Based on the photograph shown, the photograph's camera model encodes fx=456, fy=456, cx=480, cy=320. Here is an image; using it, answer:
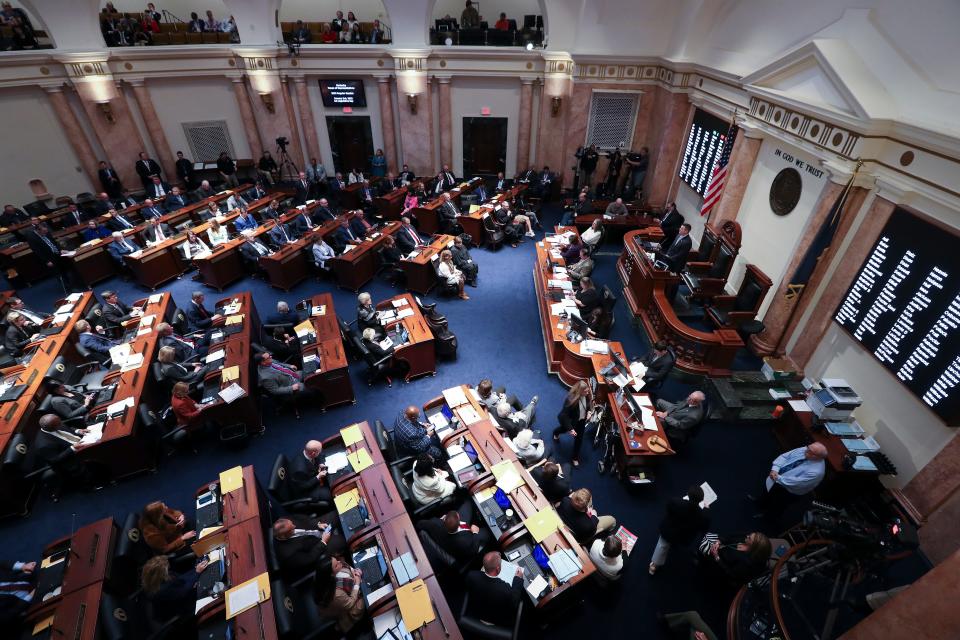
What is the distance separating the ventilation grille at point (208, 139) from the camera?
1667cm

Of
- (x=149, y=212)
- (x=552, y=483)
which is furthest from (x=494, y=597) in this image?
(x=149, y=212)

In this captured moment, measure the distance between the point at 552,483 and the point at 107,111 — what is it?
58.0 feet

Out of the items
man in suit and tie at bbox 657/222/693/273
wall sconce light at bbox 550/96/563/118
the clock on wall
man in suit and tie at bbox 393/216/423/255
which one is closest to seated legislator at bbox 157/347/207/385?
man in suit and tie at bbox 393/216/423/255

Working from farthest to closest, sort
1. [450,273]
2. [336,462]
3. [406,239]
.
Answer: [406,239], [450,273], [336,462]

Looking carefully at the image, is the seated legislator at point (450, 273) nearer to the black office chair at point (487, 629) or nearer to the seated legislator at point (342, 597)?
the seated legislator at point (342, 597)

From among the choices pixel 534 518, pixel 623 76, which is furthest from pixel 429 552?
pixel 623 76

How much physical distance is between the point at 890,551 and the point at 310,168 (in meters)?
18.1

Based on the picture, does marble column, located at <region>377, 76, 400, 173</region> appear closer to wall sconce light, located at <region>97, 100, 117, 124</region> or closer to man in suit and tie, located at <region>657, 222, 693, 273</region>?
wall sconce light, located at <region>97, 100, 117, 124</region>

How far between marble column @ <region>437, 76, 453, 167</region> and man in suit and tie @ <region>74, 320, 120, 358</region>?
40.9 ft

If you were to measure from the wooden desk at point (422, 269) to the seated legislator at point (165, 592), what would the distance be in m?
7.46

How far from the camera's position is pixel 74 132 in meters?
14.4

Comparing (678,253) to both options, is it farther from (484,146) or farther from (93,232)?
(93,232)

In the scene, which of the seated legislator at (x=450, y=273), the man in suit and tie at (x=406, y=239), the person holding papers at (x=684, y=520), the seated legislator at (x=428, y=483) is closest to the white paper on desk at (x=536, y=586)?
the seated legislator at (x=428, y=483)

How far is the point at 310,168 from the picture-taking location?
1697cm
